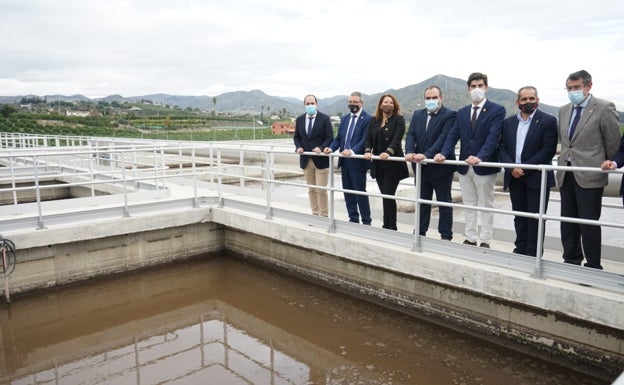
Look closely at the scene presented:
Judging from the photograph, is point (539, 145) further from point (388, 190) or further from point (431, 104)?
point (388, 190)

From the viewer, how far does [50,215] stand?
638 centimetres

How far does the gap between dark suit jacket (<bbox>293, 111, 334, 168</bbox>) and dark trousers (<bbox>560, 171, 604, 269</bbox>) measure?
312 centimetres

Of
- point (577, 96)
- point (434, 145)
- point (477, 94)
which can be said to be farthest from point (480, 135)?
point (577, 96)

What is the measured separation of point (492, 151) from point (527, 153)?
1.04ft

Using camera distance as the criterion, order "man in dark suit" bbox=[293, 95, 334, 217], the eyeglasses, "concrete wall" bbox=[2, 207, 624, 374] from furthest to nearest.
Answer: "man in dark suit" bbox=[293, 95, 334, 217], the eyeglasses, "concrete wall" bbox=[2, 207, 624, 374]

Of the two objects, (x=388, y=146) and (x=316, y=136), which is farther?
(x=316, y=136)

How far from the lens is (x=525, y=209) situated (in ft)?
15.4

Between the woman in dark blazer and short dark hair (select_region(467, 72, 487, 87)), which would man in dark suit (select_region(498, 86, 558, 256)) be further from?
the woman in dark blazer

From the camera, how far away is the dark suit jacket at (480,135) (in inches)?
185

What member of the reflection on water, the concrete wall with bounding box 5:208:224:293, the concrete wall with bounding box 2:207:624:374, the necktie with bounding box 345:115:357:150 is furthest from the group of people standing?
the concrete wall with bounding box 5:208:224:293

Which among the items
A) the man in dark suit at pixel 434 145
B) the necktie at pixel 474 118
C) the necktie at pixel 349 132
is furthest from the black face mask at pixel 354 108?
the necktie at pixel 474 118

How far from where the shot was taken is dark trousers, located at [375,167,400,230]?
18.3ft

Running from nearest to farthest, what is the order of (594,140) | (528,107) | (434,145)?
(594,140)
(528,107)
(434,145)

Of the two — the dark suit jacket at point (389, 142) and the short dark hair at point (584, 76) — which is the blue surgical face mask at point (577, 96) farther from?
the dark suit jacket at point (389, 142)
